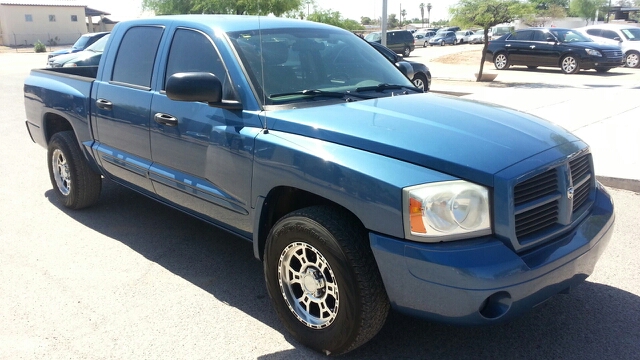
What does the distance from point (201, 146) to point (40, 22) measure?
64.3 metres

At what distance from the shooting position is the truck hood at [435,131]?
2.95m

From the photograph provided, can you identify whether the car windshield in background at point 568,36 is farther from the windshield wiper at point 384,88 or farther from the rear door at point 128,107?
the rear door at point 128,107

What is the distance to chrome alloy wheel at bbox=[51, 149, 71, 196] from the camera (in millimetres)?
5830

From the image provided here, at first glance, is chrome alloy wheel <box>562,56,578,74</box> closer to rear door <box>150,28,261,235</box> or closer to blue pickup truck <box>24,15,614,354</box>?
blue pickup truck <box>24,15,614,354</box>

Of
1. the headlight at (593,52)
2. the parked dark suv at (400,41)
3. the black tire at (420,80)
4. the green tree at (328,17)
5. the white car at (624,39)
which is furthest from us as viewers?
the parked dark suv at (400,41)

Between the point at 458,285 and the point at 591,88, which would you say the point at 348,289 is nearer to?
the point at 458,285

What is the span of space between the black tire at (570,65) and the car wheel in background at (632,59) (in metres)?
3.35

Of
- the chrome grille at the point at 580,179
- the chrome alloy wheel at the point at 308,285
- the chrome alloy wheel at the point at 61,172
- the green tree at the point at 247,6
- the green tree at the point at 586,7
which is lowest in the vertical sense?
the chrome alloy wheel at the point at 308,285

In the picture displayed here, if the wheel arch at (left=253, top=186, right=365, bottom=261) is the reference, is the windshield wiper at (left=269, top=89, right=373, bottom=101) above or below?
above

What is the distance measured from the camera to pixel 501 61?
22.9m

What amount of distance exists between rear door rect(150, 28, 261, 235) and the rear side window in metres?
0.24

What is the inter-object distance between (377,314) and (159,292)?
5.94ft

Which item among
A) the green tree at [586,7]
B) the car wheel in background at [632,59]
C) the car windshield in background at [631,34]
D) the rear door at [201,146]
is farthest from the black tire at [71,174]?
the green tree at [586,7]

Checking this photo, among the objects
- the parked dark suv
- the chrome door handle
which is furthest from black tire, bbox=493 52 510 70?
the chrome door handle
